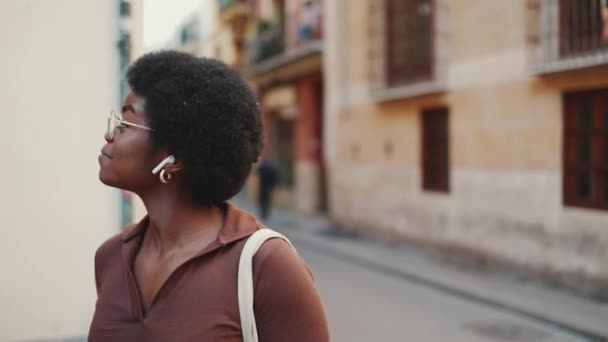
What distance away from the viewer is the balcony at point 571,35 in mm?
9547

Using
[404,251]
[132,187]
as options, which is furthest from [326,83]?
[132,187]

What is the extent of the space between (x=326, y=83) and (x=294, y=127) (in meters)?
5.53

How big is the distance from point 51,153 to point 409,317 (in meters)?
4.67

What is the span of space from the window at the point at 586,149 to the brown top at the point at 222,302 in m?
8.53

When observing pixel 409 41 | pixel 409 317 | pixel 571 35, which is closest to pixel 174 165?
pixel 409 317

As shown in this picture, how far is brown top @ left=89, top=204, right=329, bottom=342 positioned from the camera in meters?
1.80

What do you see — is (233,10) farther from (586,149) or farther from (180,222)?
(180,222)

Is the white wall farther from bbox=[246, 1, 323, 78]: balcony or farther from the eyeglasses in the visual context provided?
bbox=[246, 1, 323, 78]: balcony

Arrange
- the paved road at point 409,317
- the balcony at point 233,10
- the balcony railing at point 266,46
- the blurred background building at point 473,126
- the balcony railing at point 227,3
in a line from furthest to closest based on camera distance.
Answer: the balcony railing at point 227,3 → the balcony at point 233,10 → the balcony railing at point 266,46 → the blurred background building at point 473,126 → the paved road at point 409,317

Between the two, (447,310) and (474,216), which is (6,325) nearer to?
(447,310)

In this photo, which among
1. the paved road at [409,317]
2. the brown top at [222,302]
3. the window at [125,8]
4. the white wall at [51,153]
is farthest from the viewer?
the paved road at [409,317]

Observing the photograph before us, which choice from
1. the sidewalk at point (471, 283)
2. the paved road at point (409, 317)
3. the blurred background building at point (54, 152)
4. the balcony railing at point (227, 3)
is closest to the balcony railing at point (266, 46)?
the balcony railing at point (227, 3)

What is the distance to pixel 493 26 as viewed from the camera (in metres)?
11.7

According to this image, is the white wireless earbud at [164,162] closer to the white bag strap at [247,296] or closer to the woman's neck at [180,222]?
the woman's neck at [180,222]
